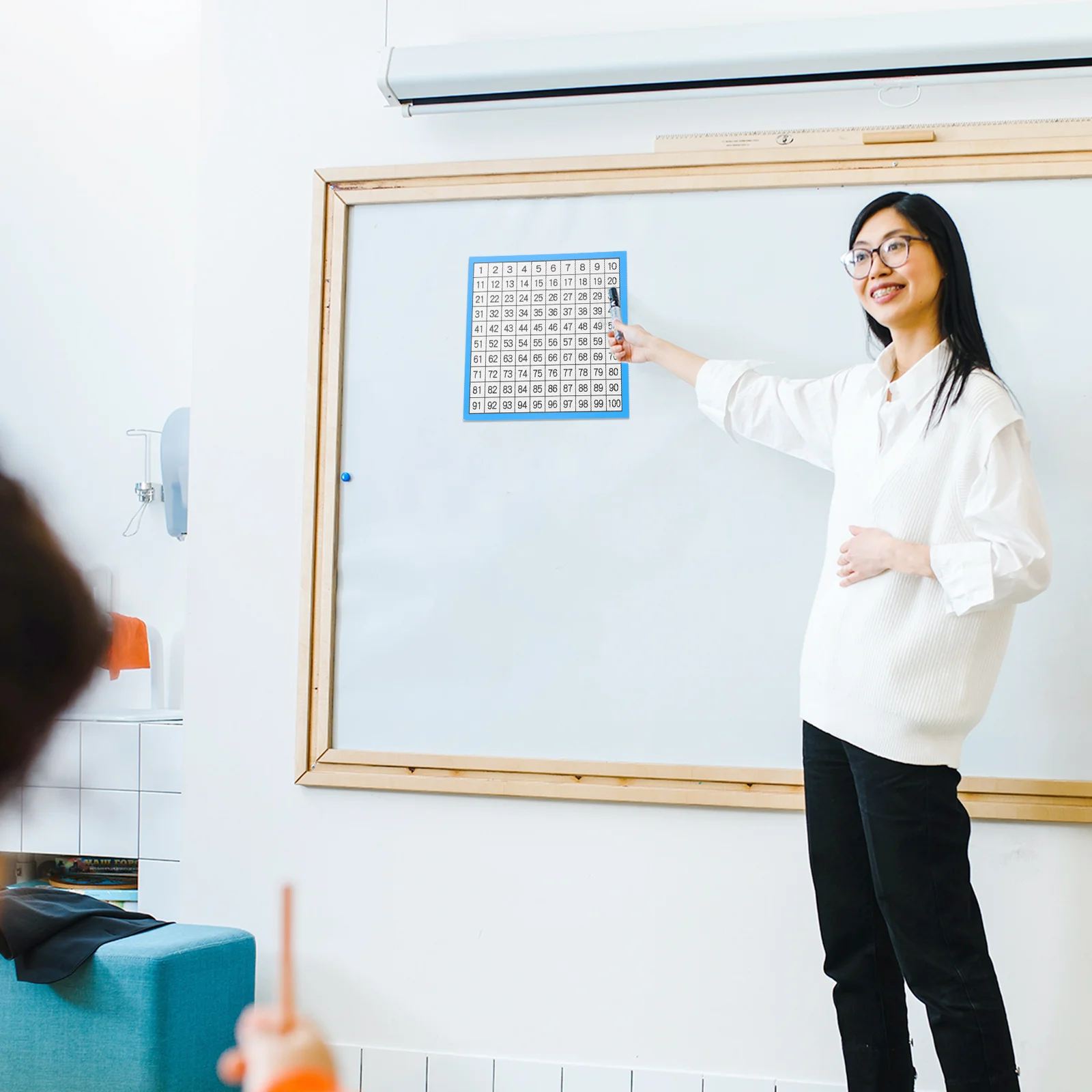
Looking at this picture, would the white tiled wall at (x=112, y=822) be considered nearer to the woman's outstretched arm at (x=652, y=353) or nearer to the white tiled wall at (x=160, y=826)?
the white tiled wall at (x=160, y=826)

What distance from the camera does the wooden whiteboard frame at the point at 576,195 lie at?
170 centimetres

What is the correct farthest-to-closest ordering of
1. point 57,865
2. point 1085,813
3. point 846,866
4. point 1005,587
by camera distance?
point 57,865
point 1085,813
point 846,866
point 1005,587

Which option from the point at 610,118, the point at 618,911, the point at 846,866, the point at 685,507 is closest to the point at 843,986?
the point at 846,866

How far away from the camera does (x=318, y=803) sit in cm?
187

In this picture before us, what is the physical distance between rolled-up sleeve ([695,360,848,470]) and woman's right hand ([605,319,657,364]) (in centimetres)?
12

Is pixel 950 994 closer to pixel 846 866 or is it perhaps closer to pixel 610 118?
pixel 846 866

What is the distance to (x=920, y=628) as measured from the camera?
1.35 m

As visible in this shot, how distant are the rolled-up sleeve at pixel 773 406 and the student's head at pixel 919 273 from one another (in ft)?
0.59

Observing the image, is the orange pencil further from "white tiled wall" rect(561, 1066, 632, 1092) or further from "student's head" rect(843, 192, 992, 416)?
"white tiled wall" rect(561, 1066, 632, 1092)

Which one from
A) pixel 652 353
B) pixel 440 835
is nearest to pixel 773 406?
Answer: pixel 652 353

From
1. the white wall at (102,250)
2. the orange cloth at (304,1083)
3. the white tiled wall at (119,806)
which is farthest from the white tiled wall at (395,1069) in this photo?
the orange cloth at (304,1083)

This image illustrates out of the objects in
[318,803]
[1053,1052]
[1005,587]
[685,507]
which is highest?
[685,507]

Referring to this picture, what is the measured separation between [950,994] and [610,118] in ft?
5.22

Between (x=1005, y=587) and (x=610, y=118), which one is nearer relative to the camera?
(x=1005, y=587)
